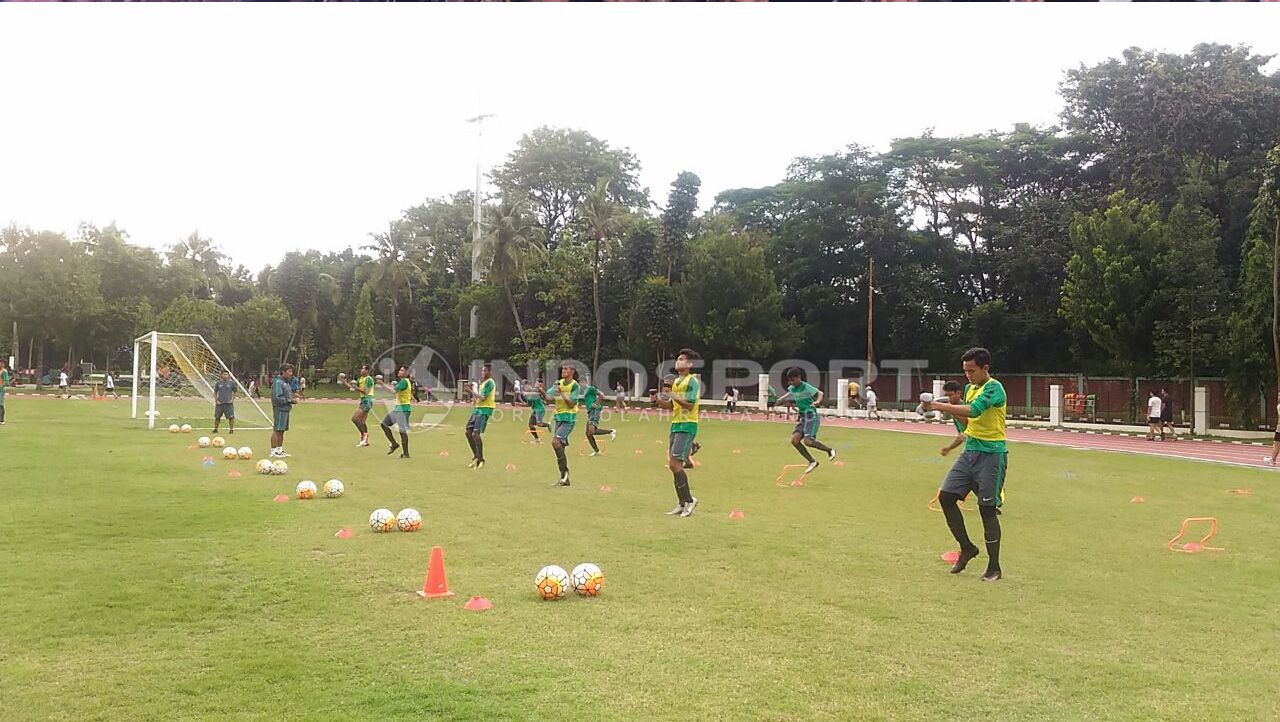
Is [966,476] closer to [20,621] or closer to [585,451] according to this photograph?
[20,621]

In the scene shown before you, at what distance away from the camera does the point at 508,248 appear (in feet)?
176

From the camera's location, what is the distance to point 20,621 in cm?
653

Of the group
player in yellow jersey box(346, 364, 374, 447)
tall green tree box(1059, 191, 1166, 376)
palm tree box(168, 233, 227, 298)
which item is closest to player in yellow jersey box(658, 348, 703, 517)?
player in yellow jersey box(346, 364, 374, 447)

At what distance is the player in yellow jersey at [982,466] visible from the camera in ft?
27.6

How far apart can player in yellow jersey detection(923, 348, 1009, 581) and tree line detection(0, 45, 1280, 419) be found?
84.3 ft

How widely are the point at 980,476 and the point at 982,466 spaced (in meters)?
0.09

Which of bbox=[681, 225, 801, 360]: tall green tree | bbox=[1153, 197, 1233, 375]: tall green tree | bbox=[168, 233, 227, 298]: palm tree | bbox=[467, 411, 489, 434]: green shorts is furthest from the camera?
bbox=[168, 233, 227, 298]: palm tree

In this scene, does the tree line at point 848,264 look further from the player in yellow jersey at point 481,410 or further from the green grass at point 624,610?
the player in yellow jersey at point 481,410

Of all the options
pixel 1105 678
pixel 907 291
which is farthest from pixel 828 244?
pixel 1105 678

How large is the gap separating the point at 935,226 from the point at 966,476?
47336 millimetres

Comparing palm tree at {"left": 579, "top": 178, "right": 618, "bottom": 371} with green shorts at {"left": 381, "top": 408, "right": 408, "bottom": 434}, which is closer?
green shorts at {"left": 381, "top": 408, "right": 408, "bottom": 434}

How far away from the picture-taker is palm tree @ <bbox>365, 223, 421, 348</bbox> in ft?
209

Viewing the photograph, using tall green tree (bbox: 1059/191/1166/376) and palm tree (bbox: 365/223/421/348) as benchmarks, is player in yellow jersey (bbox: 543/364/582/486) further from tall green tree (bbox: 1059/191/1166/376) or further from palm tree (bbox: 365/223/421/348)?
palm tree (bbox: 365/223/421/348)

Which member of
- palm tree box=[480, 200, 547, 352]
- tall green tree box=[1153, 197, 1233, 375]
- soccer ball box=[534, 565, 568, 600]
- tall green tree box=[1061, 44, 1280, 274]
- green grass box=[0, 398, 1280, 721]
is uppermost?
tall green tree box=[1061, 44, 1280, 274]
